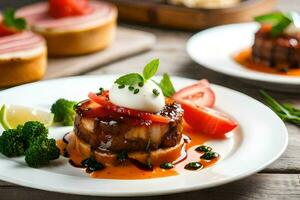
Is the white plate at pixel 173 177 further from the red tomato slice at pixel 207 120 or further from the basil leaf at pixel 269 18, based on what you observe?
the basil leaf at pixel 269 18

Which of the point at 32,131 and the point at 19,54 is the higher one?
the point at 32,131

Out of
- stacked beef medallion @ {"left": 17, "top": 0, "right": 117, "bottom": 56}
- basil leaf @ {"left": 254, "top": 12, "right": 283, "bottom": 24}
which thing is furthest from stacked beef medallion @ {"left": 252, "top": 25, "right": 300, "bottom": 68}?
stacked beef medallion @ {"left": 17, "top": 0, "right": 117, "bottom": 56}

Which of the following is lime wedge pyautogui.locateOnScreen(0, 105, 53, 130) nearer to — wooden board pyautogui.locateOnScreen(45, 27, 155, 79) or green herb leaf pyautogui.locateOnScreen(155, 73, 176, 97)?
green herb leaf pyautogui.locateOnScreen(155, 73, 176, 97)

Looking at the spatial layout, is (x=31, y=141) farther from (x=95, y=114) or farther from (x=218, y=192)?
(x=218, y=192)

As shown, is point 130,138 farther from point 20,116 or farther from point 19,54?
point 19,54

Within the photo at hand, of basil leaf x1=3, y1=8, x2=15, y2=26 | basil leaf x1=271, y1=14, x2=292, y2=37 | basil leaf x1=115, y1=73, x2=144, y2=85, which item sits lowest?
basil leaf x1=3, y1=8, x2=15, y2=26

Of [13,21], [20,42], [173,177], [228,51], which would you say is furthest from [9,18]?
[173,177]
